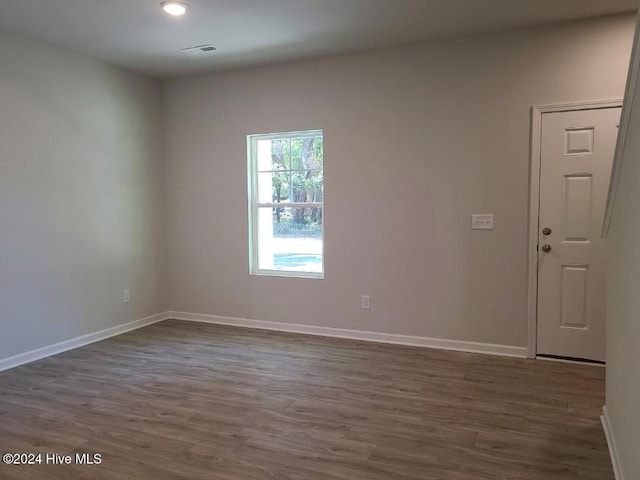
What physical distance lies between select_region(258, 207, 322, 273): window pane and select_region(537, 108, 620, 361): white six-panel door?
1.98 meters

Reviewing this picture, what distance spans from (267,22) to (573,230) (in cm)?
275

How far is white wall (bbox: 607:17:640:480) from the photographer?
5.56ft

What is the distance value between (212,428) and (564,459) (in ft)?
5.86

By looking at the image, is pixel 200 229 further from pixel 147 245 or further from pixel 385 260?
pixel 385 260

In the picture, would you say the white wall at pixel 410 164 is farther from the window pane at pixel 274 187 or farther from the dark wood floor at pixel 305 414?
the dark wood floor at pixel 305 414

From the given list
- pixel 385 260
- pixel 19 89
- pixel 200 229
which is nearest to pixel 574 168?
pixel 385 260

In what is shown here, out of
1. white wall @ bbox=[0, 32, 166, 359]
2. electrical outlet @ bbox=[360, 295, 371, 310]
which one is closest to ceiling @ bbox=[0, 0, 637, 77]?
white wall @ bbox=[0, 32, 166, 359]

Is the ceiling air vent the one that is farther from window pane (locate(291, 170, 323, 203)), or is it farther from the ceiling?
window pane (locate(291, 170, 323, 203))

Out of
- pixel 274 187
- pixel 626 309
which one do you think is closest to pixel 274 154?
pixel 274 187

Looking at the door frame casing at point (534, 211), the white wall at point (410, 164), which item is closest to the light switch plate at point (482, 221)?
the white wall at point (410, 164)

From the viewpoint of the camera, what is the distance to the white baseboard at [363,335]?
3938 millimetres

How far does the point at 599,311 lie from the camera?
142 inches

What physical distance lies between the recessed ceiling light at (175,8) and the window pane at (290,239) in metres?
2.03

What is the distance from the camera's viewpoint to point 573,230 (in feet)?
12.0
